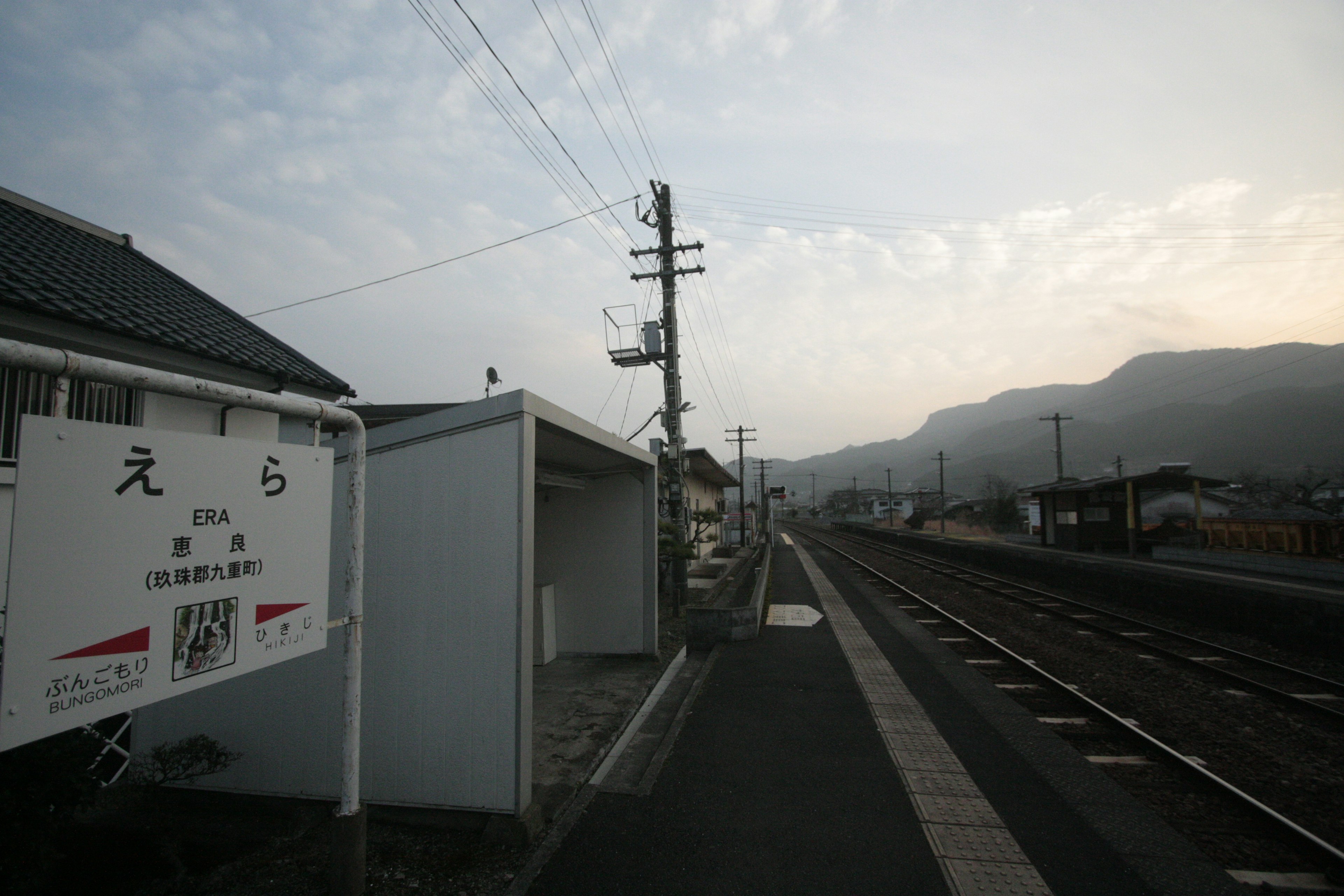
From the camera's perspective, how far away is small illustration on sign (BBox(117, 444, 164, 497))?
212 cm

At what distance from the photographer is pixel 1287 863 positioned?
3.69 metres

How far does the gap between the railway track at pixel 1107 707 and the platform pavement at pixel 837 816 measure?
459 millimetres

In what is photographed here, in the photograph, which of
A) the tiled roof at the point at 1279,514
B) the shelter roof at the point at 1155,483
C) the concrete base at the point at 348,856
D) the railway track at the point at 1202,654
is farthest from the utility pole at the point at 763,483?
the concrete base at the point at 348,856

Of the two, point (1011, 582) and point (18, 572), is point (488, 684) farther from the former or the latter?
point (1011, 582)

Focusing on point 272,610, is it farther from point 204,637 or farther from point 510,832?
point 510,832

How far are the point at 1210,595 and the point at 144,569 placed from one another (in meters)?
14.6

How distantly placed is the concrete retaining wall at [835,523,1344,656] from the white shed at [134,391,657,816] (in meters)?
11.1

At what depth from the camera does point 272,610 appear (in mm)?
2580

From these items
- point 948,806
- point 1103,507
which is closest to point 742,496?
point 1103,507

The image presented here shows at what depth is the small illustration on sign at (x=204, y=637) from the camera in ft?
7.27

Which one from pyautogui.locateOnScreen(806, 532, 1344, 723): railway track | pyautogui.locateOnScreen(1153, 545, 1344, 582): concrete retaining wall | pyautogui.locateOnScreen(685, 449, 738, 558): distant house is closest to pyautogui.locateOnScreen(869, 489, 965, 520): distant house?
pyautogui.locateOnScreen(685, 449, 738, 558): distant house

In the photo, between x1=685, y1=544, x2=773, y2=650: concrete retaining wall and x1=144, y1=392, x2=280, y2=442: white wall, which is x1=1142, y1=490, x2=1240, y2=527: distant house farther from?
x1=144, y1=392, x2=280, y2=442: white wall

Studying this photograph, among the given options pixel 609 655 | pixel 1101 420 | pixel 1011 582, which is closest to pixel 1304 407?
pixel 1101 420

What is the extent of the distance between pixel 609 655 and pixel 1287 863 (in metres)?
7.03
